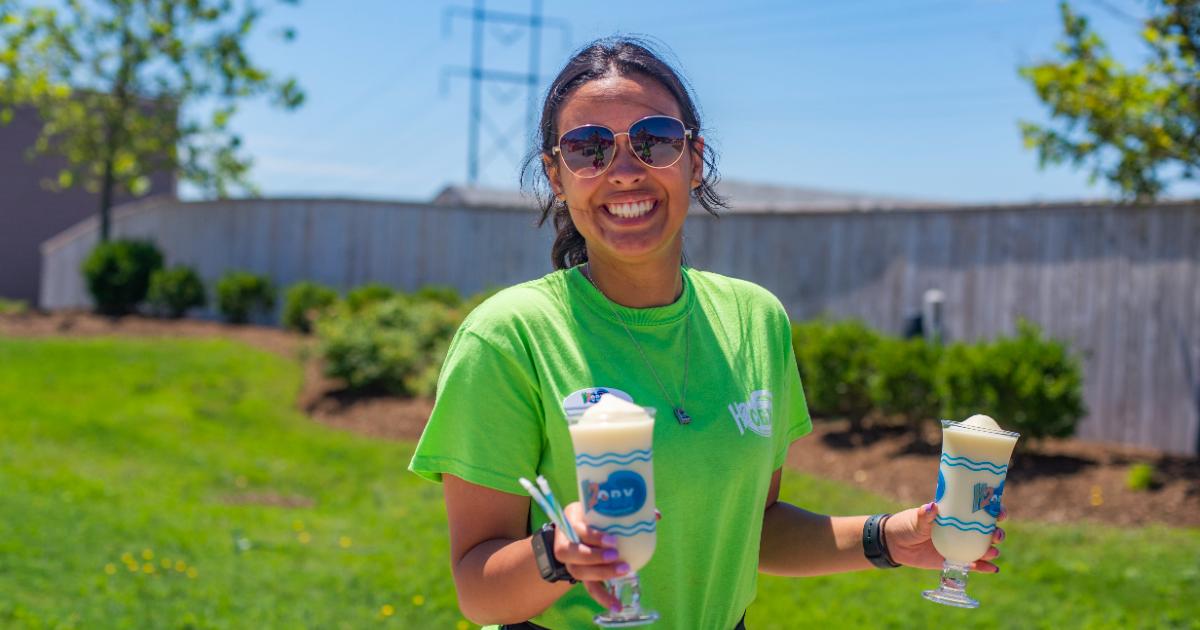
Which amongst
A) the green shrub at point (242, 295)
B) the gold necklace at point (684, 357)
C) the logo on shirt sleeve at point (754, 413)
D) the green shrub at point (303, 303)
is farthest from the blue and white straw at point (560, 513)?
the green shrub at point (242, 295)

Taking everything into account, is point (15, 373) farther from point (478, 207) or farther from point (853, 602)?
point (853, 602)

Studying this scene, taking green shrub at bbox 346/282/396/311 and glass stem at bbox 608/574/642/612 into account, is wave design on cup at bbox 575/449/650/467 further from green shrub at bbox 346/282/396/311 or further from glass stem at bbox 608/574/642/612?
green shrub at bbox 346/282/396/311

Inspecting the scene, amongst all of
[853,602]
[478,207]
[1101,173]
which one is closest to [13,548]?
[853,602]

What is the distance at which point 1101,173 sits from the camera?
350 inches

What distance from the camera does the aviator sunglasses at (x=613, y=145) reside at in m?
2.02

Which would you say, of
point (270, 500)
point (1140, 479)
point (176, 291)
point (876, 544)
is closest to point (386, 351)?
point (270, 500)

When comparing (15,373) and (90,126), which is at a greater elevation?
(90,126)

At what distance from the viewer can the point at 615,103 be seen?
2.04 m

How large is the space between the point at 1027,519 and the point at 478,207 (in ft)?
35.0

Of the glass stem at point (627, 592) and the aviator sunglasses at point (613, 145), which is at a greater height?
the aviator sunglasses at point (613, 145)

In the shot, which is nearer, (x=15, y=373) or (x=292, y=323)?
(x=15, y=373)

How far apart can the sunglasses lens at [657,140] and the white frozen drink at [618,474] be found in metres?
0.58

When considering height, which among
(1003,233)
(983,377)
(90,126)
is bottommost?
(983,377)

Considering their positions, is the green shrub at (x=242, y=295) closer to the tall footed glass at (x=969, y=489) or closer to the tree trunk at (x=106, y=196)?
the tree trunk at (x=106, y=196)
